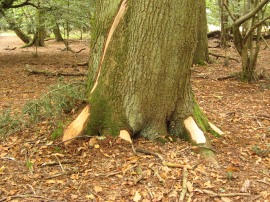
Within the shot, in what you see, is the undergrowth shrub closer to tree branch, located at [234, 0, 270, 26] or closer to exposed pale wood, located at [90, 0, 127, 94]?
exposed pale wood, located at [90, 0, 127, 94]

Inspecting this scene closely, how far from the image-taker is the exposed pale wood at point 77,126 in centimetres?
389

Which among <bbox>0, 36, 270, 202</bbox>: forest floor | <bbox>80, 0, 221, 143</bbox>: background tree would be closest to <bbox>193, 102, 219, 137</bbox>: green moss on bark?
<bbox>80, 0, 221, 143</bbox>: background tree

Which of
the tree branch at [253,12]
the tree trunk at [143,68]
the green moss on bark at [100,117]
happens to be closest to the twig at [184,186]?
the tree trunk at [143,68]

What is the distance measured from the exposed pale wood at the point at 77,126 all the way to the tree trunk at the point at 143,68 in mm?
90

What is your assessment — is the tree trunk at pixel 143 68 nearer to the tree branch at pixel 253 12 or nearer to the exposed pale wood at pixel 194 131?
the exposed pale wood at pixel 194 131

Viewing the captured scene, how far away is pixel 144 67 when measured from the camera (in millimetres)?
3691

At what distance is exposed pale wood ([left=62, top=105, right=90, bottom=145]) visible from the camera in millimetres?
3889

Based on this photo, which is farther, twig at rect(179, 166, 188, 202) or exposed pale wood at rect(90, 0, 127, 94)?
exposed pale wood at rect(90, 0, 127, 94)

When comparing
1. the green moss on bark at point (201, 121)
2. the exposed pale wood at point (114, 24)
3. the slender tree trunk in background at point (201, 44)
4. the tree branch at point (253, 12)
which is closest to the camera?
the exposed pale wood at point (114, 24)

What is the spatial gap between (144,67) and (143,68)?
0.06 ft

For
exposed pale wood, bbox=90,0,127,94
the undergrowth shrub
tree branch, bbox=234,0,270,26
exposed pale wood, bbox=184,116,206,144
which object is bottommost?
exposed pale wood, bbox=184,116,206,144

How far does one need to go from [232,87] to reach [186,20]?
15.6 feet

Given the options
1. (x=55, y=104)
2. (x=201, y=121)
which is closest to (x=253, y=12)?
(x=201, y=121)

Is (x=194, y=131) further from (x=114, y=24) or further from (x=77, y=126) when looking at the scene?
(x=114, y=24)
